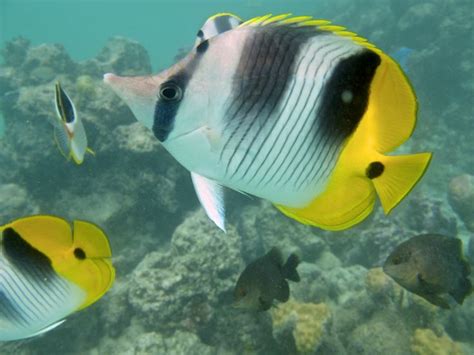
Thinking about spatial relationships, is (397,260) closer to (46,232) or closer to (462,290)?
(462,290)

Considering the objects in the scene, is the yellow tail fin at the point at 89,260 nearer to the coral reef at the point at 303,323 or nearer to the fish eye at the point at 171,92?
the fish eye at the point at 171,92

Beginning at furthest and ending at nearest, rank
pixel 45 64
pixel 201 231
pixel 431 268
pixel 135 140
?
1. pixel 45 64
2. pixel 135 140
3. pixel 201 231
4. pixel 431 268

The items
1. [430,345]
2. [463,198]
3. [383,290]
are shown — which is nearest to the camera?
[430,345]

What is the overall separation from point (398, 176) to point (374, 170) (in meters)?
0.06

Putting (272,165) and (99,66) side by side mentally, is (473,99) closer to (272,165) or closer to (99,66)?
(99,66)

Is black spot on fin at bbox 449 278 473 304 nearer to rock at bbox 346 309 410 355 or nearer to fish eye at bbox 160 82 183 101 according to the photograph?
rock at bbox 346 309 410 355

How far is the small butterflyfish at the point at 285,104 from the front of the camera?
94 cm

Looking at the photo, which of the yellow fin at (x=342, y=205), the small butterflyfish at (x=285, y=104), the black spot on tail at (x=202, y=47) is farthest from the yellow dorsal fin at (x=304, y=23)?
the yellow fin at (x=342, y=205)

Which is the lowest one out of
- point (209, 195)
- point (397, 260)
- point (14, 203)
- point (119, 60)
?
point (119, 60)

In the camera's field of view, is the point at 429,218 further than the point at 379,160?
Yes

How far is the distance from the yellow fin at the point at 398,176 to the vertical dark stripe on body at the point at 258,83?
326 mm

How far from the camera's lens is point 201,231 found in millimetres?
5781

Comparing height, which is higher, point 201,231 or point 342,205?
point 342,205

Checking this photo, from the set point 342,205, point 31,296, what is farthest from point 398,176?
point 31,296
